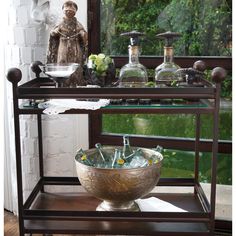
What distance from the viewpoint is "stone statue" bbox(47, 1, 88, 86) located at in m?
1.45

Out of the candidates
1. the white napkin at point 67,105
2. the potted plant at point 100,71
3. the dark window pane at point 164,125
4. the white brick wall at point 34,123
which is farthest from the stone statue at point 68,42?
the dark window pane at point 164,125

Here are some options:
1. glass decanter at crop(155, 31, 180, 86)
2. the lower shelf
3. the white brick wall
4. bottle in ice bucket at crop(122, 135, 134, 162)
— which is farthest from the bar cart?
the white brick wall

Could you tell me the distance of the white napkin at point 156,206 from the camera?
1485mm

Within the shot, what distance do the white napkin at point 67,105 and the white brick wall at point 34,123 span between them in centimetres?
66

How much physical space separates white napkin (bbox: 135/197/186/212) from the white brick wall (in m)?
0.54

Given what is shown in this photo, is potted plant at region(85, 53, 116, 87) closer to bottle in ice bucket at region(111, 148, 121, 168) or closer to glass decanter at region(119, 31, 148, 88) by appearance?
glass decanter at region(119, 31, 148, 88)

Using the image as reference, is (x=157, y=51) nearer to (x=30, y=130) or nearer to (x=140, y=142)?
(x=140, y=142)

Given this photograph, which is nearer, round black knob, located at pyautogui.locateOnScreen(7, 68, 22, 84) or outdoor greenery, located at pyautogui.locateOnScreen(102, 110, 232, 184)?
round black knob, located at pyautogui.locateOnScreen(7, 68, 22, 84)

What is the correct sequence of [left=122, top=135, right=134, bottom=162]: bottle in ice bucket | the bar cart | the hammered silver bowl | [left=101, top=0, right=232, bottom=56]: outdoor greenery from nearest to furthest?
the bar cart, the hammered silver bowl, [left=122, top=135, right=134, bottom=162]: bottle in ice bucket, [left=101, top=0, right=232, bottom=56]: outdoor greenery

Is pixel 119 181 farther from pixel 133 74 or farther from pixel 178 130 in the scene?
pixel 178 130

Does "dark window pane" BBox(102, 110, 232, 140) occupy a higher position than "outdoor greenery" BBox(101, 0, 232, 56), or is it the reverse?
"outdoor greenery" BBox(101, 0, 232, 56)

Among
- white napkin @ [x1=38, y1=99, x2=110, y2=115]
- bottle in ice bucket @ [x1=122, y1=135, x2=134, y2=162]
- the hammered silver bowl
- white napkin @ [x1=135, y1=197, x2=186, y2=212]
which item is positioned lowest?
white napkin @ [x1=135, y1=197, x2=186, y2=212]

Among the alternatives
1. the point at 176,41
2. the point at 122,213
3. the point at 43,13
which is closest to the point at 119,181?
the point at 122,213

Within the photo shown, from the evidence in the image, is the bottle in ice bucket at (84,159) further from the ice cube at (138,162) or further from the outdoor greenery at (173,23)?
the outdoor greenery at (173,23)
